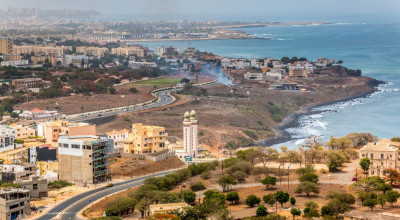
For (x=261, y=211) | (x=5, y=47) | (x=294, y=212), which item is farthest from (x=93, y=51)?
(x=294, y=212)

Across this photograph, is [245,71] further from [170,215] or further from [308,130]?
[170,215]

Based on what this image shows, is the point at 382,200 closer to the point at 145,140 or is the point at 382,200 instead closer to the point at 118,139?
the point at 145,140

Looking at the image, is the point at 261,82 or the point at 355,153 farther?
the point at 261,82

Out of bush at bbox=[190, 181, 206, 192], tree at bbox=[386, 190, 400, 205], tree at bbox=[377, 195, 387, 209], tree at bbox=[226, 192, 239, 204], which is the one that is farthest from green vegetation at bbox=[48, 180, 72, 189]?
tree at bbox=[386, 190, 400, 205]

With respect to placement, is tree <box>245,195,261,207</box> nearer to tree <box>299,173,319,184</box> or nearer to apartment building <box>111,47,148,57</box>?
tree <box>299,173,319,184</box>

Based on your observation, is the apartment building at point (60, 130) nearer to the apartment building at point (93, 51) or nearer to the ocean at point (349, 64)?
the ocean at point (349, 64)

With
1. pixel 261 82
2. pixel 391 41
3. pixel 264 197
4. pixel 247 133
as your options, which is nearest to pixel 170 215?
pixel 264 197

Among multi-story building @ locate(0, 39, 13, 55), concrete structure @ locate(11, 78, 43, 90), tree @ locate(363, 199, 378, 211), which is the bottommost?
concrete structure @ locate(11, 78, 43, 90)
